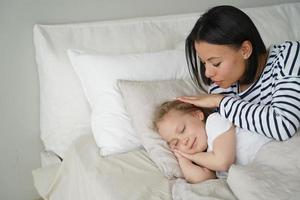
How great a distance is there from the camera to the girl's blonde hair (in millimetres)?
1361

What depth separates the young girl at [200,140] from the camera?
1.24 meters

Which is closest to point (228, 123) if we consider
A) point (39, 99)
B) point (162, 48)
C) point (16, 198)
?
point (162, 48)

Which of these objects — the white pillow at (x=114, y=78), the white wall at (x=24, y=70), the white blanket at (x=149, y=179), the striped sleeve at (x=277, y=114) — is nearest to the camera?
the white blanket at (x=149, y=179)

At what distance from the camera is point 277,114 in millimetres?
1191

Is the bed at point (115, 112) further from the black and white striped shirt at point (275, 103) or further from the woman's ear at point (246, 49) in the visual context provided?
the woman's ear at point (246, 49)

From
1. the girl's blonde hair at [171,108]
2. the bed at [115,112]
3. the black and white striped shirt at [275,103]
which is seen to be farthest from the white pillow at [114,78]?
the black and white striped shirt at [275,103]

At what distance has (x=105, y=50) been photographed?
1655 mm

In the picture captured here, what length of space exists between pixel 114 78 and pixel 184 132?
1.27ft

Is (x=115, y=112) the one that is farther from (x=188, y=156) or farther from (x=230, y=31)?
(x=230, y=31)

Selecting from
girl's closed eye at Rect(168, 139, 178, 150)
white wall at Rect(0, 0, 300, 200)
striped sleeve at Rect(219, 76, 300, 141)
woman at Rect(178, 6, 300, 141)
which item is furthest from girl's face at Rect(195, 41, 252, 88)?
white wall at Rect(0, 0, 300, 200)

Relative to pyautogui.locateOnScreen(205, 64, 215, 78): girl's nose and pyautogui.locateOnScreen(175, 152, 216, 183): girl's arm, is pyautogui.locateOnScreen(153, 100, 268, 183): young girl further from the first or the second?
pyautogui.locateOnScreen(205, 64, 215, 78): girl's nose

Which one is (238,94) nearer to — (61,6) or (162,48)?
(162,48)

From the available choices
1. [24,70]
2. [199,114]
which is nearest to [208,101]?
[199,114]

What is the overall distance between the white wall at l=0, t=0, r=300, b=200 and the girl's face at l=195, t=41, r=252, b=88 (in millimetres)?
653
